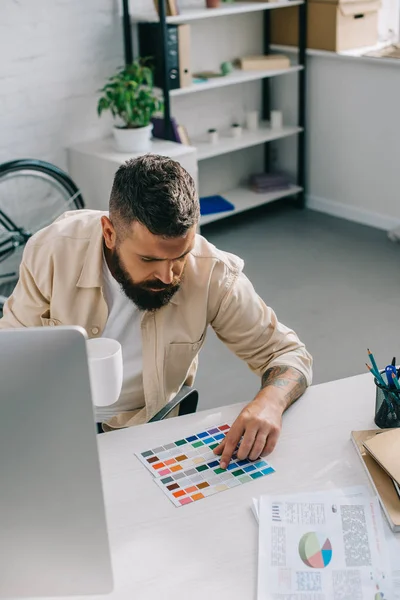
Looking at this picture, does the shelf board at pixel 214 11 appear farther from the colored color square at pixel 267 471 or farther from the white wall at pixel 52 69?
the colored color square at pixel 267 471

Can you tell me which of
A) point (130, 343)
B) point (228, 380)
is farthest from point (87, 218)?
point (228, 380)

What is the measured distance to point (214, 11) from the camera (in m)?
3.78

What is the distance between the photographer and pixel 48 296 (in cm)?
165

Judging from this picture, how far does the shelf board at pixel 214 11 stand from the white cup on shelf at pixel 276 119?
0.56 meters

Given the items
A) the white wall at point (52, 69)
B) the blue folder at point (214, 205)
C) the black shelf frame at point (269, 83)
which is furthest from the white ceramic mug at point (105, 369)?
the blue folder at point (214, 205)

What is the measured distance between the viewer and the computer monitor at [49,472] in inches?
34.8

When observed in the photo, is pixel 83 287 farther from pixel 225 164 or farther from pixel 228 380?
pixel 225 164

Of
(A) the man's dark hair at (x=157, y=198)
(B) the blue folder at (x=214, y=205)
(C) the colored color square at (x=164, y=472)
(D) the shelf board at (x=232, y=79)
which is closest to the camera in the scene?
(C) the colored color square at (x=164, y=472)

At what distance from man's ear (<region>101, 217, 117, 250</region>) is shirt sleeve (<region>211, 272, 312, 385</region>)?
26 cm

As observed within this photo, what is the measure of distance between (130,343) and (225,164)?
120 inches

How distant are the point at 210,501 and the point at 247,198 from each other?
333 cm

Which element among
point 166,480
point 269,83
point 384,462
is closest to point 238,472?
point 166,480

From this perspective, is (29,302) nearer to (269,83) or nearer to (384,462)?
(384,462)

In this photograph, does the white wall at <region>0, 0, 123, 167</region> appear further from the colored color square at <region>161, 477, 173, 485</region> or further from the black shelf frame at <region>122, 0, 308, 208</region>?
the colored color square at <region>161, 477, 173, 485</region>
